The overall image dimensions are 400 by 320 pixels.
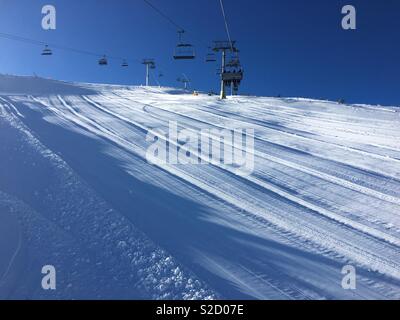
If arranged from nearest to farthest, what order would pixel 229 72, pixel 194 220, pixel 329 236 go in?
pixel 329 236, pixel 194 220, pixel 229 72

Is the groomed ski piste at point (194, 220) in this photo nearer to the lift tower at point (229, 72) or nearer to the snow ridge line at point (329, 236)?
the snow ridge line at point (329, 236)

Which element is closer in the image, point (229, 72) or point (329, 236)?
point (329, 236)

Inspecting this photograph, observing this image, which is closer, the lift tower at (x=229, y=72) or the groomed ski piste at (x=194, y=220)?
the groomed ski piste at (x=194, y=220)

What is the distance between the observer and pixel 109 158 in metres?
7.81

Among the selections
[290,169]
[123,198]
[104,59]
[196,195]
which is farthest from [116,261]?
[104,59]

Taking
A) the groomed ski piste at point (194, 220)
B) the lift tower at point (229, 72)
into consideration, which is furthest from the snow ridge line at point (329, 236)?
the lift tower at point (229, 72)

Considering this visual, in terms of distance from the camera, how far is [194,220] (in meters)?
5.23

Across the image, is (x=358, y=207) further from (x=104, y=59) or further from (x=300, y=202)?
(x=104, y=59)

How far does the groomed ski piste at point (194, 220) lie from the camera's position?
3844 mm

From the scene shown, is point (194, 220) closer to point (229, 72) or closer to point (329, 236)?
point (329, 236)

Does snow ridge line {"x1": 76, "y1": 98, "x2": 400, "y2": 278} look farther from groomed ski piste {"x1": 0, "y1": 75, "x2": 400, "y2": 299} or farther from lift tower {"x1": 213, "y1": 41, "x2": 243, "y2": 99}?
lift tower {"x1": 213, "y1": 41, "x2": 243, "y2": 99}

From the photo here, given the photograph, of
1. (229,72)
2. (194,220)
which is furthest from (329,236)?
(229,72)

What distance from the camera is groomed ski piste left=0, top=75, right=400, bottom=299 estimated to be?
384 cm
